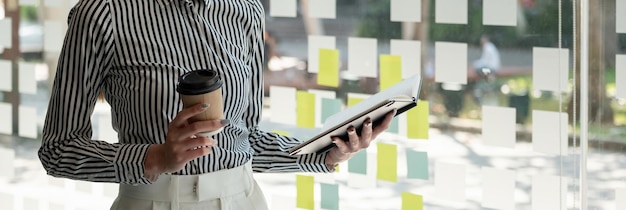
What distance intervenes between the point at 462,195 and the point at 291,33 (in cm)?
76

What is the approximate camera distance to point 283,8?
9.74ft

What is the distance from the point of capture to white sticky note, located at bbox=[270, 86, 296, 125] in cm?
298

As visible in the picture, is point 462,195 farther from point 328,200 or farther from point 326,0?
point 326,0

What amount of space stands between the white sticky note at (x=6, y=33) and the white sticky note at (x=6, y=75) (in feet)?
0.23

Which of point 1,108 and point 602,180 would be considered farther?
point 1,108

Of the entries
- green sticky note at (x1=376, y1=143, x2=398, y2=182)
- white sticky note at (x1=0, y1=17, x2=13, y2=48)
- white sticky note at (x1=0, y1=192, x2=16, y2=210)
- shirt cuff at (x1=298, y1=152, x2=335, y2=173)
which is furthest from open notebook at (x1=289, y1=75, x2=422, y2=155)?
white sticky note at (x1=0, y1=192, x2=16, y2=210)

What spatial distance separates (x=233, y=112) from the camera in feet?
5.93

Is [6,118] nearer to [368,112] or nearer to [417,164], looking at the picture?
[417,164]

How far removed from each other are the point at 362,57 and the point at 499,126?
0.47 metres

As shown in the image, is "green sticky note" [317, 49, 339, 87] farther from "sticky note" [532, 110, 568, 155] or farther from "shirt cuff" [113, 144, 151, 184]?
"shirt cuff" [113, 144, 151, 184]

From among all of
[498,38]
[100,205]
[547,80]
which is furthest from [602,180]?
[100,205]

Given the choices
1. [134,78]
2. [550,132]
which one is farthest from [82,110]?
[550,132]

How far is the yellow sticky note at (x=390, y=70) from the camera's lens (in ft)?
8.90

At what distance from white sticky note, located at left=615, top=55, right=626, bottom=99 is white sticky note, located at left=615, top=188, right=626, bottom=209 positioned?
0.25 metres
